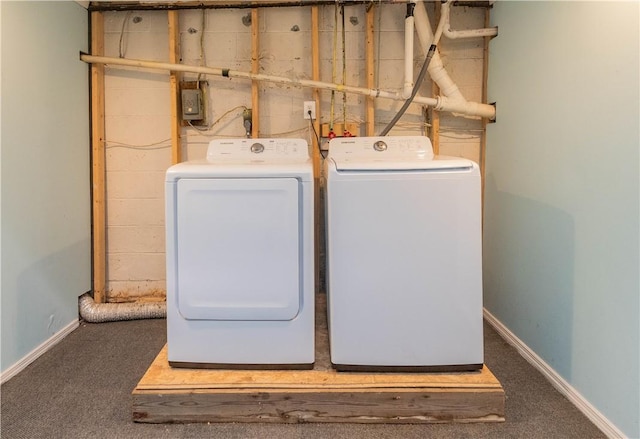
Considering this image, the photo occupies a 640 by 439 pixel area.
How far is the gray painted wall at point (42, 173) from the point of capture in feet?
6.49

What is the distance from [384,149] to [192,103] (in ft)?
4.47

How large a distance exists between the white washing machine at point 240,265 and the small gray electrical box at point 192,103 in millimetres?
1081

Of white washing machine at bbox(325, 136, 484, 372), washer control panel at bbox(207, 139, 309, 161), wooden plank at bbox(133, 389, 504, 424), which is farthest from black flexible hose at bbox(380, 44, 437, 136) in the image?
wooden plank at bbox(133, 389, 504, 424)

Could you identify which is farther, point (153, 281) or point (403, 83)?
point (153, 281)

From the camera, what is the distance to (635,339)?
1.41 meters

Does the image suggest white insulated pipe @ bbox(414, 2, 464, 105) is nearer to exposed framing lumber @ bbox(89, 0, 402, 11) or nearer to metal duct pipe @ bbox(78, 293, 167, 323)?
exposed framing lumber @ bbox(89, 0, 402, 11)

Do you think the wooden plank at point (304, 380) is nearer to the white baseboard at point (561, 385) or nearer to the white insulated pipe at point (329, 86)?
the white baseboard at point (561, 385)

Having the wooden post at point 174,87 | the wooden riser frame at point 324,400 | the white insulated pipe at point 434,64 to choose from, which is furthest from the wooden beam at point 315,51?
the wooden riser frame at point 324,400

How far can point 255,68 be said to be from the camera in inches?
101

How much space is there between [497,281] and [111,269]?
8.65 ft

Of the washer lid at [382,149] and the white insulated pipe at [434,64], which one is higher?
the white insulated pipe at [434,64]

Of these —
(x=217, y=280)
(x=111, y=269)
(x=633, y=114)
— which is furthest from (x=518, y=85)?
(x=111, y=269)

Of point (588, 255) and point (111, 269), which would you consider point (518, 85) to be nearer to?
point (588, 255)

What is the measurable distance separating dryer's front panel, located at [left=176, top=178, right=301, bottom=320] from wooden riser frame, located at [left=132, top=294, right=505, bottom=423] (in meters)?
0.29
